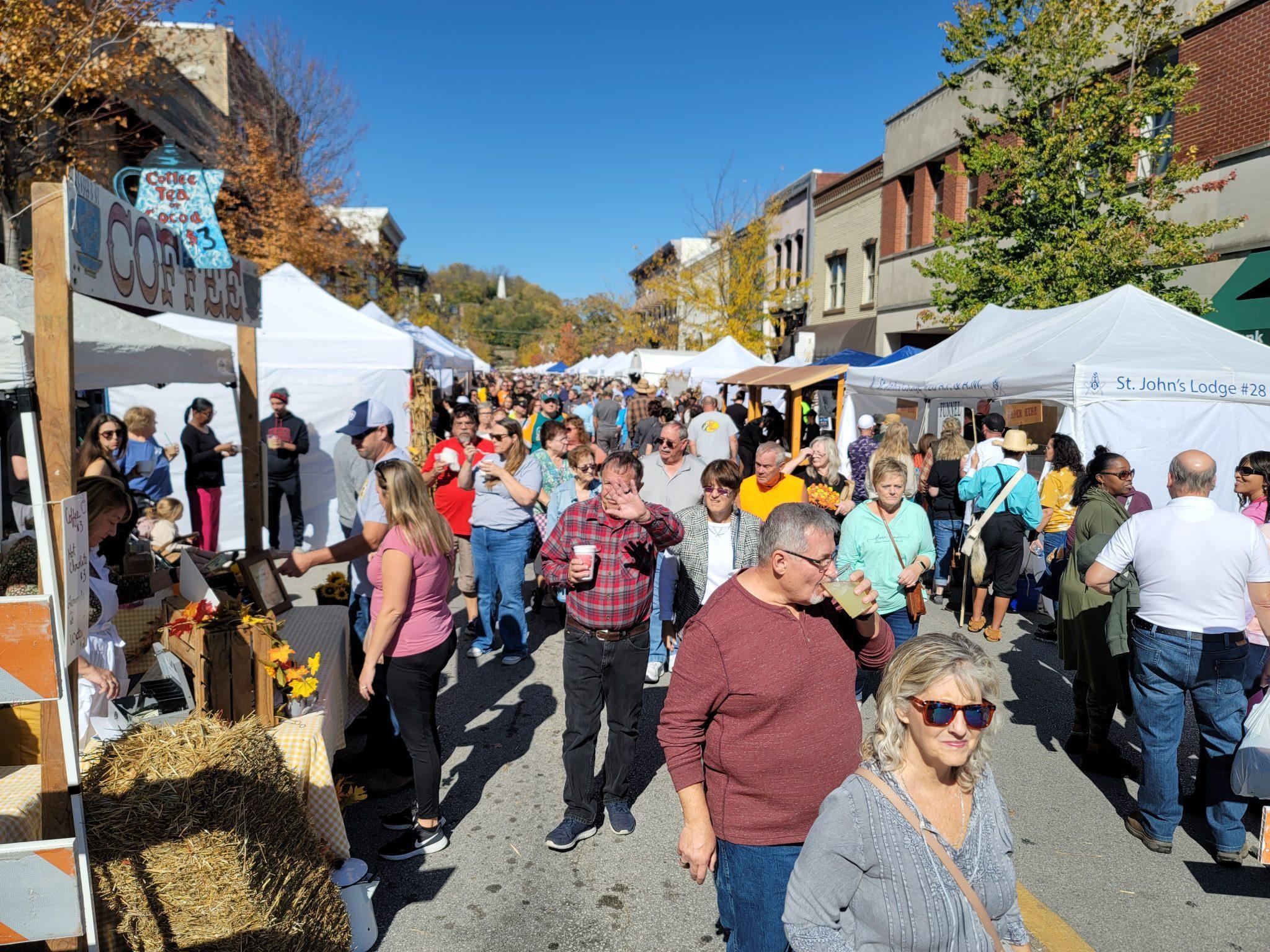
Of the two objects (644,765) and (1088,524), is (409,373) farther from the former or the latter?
(1088,524)

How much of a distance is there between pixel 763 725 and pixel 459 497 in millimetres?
4678

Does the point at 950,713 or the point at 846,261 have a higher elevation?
the point at 846,261

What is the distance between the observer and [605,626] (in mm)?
3961

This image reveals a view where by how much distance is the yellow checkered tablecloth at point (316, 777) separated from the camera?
11.0 ft

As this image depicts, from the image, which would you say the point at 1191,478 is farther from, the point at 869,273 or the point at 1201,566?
the point at 869,273

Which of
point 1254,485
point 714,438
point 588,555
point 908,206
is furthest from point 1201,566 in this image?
point 908,206

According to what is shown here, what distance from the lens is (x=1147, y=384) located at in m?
7.58

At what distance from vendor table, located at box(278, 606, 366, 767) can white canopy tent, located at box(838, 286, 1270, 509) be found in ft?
21.7

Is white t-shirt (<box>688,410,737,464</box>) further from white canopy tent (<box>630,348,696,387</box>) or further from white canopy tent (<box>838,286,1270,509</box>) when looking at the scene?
white canopy tent (<box>630,348,696,387</box>)

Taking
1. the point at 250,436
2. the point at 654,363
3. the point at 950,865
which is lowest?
the point at 950,865

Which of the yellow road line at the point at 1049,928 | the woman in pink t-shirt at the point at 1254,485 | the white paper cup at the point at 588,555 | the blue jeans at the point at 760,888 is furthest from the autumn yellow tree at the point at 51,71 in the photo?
the woman in pink t-shirt at the point at 1254,485

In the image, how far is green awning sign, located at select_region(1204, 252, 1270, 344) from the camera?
12328mm

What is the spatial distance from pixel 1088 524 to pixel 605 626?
3187 millimetres

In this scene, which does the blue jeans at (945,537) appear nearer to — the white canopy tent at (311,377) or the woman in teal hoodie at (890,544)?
the woman in teal hoodie at (890,544)
